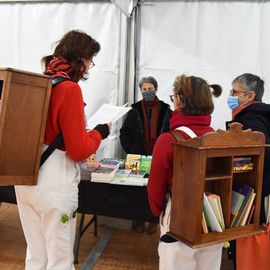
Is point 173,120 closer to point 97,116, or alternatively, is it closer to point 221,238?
point 221,238

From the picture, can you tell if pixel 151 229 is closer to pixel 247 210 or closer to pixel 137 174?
pixel 137 174

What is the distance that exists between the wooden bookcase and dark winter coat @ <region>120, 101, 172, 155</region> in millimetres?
1698

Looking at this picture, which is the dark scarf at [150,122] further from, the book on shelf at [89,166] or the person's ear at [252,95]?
the person's ear at [252,95]

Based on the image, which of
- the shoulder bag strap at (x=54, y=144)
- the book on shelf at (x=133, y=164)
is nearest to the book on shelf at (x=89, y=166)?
the book on shelf at (x=133, y=164)

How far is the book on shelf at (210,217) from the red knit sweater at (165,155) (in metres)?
0.20

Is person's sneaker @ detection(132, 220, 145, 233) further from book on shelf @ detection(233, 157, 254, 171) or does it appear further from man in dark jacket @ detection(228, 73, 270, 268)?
book on shelf @ detection(233, 157, 254, 171)

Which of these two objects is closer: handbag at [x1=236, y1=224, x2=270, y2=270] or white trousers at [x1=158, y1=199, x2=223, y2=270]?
white trousers at [x1=158, y1=199, x2=223, y2=270]

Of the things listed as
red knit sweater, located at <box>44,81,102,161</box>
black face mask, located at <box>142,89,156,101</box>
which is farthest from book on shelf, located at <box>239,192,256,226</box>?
black face mask, located at <box>142,89,156,101</box>

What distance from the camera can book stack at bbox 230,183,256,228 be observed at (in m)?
1.44

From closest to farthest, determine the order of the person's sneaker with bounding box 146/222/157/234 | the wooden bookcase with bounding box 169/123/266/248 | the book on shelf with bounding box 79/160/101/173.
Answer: the wooden bookcase with bounding box 169/123/266/248, the book on shelf with bounding box 79/160/101/173, the person's sneaker with bounding box 146/222/157/234

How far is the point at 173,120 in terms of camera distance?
57.1 inches

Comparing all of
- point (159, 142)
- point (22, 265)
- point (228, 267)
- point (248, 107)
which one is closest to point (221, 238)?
point (159, 142)

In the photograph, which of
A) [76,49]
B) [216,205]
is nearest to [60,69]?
[76,49]

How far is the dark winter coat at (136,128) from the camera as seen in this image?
3.16 meters
